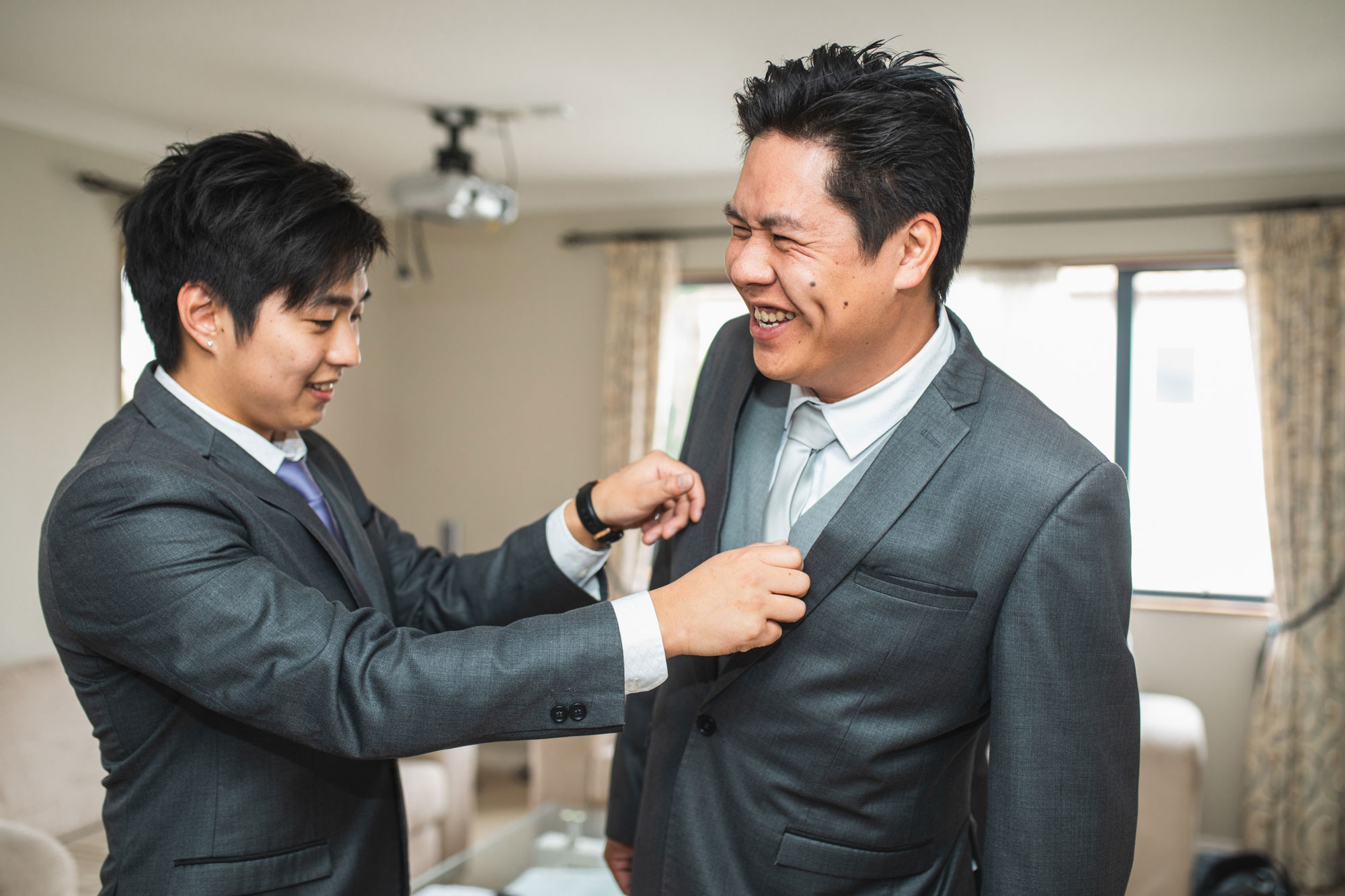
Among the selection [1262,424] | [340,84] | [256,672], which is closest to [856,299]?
[256,672]

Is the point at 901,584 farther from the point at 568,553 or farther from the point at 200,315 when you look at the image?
the point at 200,315

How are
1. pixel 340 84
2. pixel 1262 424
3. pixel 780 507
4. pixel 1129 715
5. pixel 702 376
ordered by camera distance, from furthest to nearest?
pixel 1262 424 < pixel 340 84 < pixel 702 376 < pixel 780 507 < pixel 1129 715

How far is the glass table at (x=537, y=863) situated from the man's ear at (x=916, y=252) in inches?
92.2

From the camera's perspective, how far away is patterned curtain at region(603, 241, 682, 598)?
5285mm

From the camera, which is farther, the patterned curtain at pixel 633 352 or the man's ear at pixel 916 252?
the patterned curtain at pixel 633 352

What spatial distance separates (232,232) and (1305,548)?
15.1 feet

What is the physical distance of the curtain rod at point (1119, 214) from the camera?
4273 millimetres

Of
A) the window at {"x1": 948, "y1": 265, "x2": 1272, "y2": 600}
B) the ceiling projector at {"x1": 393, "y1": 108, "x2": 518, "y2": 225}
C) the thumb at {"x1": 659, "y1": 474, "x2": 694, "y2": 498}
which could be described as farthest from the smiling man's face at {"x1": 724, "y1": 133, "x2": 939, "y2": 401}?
the window at {"x1": 948, "y1": 265, "x2": 1272, "y2": 600}

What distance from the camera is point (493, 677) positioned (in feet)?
3.47

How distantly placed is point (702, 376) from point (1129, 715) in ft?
2.82

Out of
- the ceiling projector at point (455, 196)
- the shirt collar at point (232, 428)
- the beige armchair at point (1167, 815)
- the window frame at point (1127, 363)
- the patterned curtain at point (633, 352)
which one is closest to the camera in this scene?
the shirt collar at point (232, 428)

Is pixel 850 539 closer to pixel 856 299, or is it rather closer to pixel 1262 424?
pixel 856 299

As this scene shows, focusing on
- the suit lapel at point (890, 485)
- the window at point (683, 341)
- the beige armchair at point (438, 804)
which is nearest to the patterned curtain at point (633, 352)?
the window at point (683, 341)

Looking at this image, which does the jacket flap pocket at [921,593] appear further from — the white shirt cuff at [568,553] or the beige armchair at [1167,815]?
the beige armchair at [1167,815]
